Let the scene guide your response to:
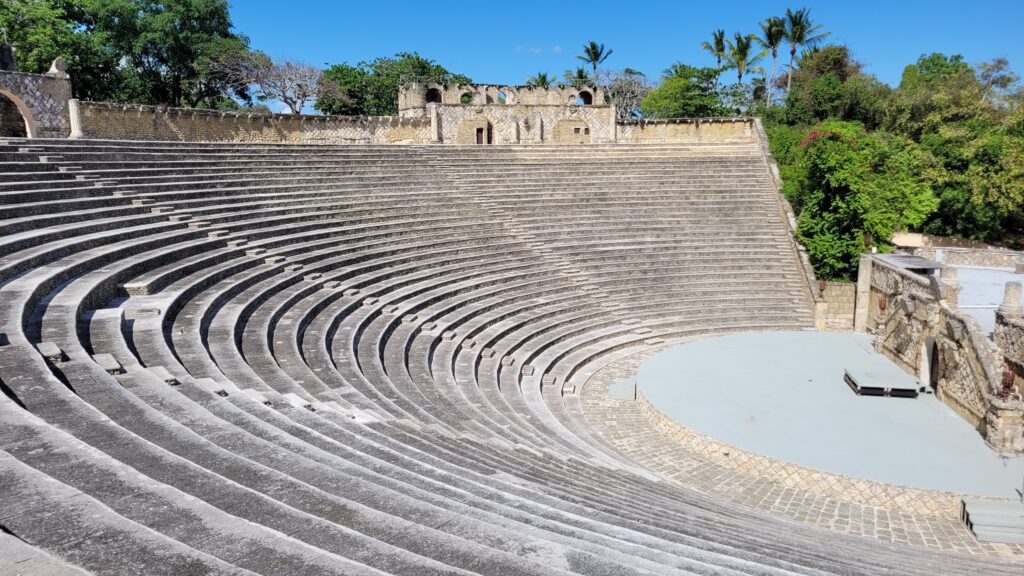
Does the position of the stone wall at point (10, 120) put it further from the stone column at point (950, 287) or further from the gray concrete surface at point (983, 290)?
the gray concrete surface at point (983, 290)

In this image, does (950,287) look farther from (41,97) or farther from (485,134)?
(41,97)

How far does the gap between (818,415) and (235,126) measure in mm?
18987

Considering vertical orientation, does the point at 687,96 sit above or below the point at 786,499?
above

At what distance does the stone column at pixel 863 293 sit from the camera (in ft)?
58.2

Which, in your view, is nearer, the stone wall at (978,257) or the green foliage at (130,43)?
the stone wall at (978,257)

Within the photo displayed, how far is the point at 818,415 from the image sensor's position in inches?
448

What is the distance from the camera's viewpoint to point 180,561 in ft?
8.27

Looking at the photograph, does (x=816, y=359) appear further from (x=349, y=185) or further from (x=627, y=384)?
(x=349, y=185)

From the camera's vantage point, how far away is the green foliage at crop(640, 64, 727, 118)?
124 ft

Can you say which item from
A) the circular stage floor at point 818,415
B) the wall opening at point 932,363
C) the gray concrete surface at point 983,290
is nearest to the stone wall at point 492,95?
the gray concrete surface at point 983,290

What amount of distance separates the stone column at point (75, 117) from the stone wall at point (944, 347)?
20.6 meters

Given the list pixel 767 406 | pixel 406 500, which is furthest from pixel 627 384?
pixel 406 500

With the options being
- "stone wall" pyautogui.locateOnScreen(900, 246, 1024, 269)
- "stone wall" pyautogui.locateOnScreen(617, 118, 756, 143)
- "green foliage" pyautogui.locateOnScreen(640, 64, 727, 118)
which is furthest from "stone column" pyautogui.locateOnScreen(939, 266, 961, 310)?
"green foliage" pyautogui.locateOnScreen(640, 64, 727, 118)

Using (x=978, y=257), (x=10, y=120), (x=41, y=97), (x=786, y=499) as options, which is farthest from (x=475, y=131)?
(x=786, y=499)
